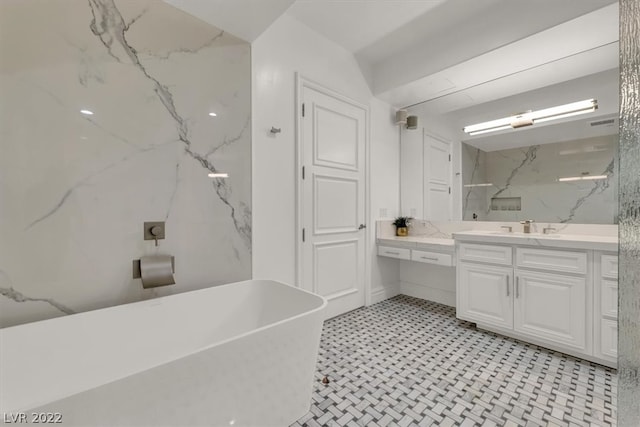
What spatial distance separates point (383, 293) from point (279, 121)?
7.60ft

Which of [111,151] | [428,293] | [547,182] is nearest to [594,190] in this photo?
[547,182]

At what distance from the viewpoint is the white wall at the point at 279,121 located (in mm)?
2117

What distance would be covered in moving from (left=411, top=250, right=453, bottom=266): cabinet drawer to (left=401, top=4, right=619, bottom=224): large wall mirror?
0.63 m

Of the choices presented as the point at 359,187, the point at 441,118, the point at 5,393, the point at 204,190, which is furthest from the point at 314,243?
the point at 441,118

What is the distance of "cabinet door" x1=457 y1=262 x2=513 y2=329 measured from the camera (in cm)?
222

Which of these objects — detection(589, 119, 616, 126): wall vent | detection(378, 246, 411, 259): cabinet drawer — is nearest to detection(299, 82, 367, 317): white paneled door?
detection(378, 246, 411, 259): cabinet drawer

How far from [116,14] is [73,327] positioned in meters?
1.64

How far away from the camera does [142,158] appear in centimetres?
157

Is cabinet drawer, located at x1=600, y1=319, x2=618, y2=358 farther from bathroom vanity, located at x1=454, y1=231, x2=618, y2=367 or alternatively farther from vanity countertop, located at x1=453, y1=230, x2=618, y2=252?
vanity countertop, located at x1=453, y1=230, x2=618, y2=252

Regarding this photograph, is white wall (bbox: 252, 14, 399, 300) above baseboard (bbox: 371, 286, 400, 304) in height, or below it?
above

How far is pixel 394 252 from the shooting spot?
3049mm

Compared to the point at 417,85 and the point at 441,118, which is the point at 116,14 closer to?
the point at 417,85

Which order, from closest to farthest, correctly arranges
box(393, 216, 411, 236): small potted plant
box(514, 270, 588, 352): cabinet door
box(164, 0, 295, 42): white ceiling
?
box(164, 0, 295, 42): white ceiling
box(514, 270, 588, 352): cabinet door
box(393, 216, 411, 236): small potted plant

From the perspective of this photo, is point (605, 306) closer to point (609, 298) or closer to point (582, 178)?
point (609, 298)
